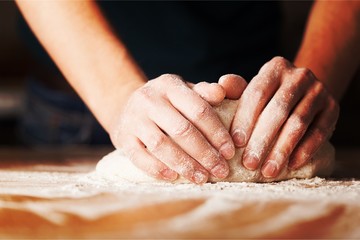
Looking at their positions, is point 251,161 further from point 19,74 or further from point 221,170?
point 19,74

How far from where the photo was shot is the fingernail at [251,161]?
0.90 m

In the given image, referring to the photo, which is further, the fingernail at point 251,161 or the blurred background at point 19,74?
the blurred background at point 19,74

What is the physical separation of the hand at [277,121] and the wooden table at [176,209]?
39mm

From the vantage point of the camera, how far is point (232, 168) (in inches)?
36.0

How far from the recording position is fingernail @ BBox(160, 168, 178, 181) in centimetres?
90

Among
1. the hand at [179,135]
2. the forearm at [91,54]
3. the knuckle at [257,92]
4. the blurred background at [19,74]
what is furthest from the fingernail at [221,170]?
the blurred background at [19,74]

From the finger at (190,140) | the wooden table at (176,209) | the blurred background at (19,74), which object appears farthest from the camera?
the blurred background at (19,74)

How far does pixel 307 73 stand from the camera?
100cm

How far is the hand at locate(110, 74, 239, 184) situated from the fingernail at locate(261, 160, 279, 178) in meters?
0.06

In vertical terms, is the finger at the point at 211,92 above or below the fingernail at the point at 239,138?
above

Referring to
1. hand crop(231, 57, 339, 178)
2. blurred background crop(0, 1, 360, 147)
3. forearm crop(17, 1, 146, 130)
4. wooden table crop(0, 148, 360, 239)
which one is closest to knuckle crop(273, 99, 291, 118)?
hand crop(231, 57, 339, 178)

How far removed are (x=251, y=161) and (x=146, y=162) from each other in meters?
0.16

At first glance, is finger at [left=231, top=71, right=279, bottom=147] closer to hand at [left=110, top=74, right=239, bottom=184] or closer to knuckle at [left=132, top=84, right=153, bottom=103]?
hand at [left=110, top=74, right=239, bottom=184]

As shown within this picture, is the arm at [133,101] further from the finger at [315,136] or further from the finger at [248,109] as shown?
the finger at [315,136]
